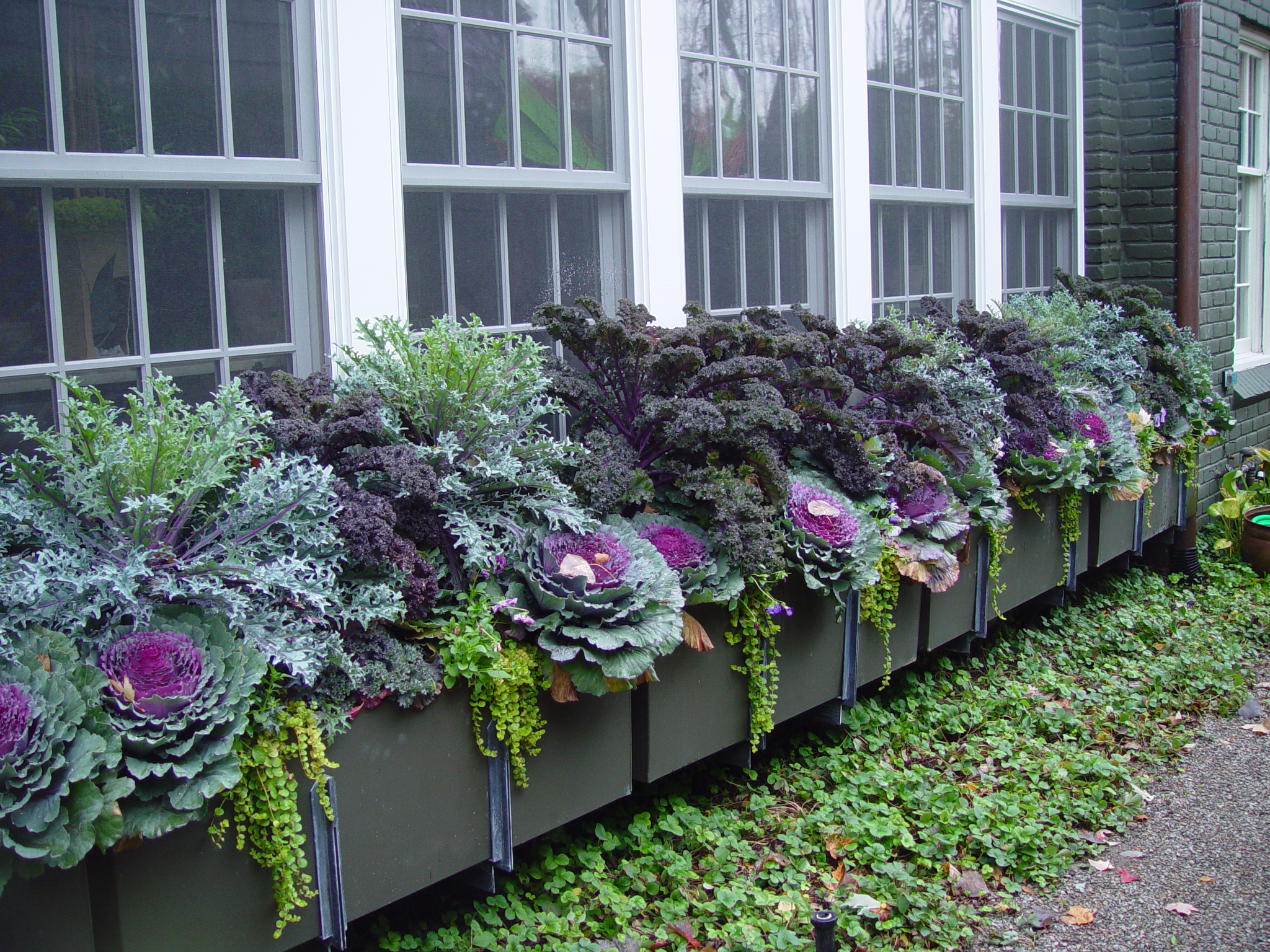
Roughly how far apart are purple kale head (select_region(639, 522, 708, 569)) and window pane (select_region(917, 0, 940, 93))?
369cm

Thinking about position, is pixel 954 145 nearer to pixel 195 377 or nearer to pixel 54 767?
pixel 195 377

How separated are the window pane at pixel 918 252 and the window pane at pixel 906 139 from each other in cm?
19

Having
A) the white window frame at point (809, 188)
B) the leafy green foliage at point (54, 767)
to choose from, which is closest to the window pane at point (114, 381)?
the leafy green foliage at point (54, 767)

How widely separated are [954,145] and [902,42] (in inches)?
29.0

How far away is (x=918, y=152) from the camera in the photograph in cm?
593

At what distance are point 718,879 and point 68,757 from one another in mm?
1804

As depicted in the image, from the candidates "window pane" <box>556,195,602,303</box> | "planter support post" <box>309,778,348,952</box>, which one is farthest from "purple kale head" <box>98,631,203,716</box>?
"window pane" <box>556,195,602,303</box>

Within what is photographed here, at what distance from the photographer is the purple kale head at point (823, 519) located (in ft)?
11.7

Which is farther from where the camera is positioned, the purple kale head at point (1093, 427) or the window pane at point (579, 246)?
the purple kale head at point (1093, 427)

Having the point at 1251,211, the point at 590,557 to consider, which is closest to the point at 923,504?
the point at 590,557

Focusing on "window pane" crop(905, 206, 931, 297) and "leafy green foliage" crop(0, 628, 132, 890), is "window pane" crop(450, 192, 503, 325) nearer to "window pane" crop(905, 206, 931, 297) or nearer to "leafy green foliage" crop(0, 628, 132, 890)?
"leafy green foliage" crop(0, 628, 132, 890)

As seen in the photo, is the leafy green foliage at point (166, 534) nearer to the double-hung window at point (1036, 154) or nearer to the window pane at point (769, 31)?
the window pane at point (769, 31)

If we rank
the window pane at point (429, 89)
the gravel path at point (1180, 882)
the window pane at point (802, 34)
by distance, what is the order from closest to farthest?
1. the gravel path at point (1180, 882)
2. the window pane at point (429, 89)
3. the window pane at point (802, 34)

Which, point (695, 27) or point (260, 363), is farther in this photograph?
point (695, 27)
